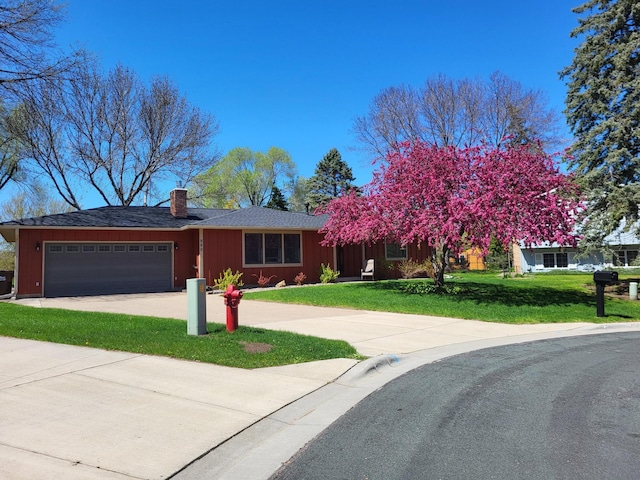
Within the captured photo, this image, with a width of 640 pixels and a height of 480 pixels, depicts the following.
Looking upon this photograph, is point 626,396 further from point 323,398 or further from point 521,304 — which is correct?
point 521,304

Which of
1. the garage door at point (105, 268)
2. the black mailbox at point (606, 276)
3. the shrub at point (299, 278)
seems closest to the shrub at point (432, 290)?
the black mailbox at point (606, 276)

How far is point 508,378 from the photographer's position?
6738 mm

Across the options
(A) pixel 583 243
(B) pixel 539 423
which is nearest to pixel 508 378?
(B) pixel 539 423

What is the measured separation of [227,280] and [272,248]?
314 centimetres

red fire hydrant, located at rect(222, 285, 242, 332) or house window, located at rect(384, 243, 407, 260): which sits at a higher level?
house window, located at rect(384, 243, 407, 260)

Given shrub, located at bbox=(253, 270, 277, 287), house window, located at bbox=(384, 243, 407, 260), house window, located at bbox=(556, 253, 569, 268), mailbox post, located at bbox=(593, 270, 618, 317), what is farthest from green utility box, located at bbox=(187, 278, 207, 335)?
house window, located at bbox=(556, 253, 569, 268)

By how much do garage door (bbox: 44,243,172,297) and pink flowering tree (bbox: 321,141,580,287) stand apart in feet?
30.8

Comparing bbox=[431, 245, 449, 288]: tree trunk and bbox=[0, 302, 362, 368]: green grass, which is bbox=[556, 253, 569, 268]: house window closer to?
bbox=[431, 245, 449, 288]: tree trunk

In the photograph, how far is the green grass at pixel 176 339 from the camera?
7484 mm

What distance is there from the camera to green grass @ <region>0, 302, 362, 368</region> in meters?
7.48

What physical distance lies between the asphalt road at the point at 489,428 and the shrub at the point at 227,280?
13609 millimetres

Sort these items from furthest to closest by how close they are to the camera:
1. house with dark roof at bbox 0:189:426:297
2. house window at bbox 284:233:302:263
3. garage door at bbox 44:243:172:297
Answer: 1. house window at bbox 284:233:302:263
2. garage door at bbox 44:243:172:297
3. house with dark roof at bbox 0:189:426:297

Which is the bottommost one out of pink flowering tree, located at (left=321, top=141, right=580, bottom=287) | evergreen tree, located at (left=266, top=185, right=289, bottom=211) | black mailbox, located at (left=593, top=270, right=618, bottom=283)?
black mailbox, located at (left=593, top=270, right=618, bottom=283)

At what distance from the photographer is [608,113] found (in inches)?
756
